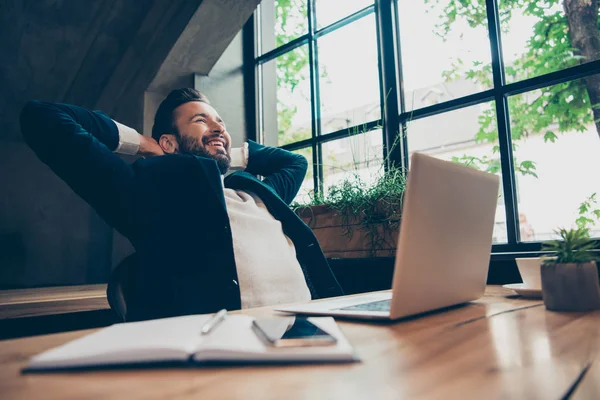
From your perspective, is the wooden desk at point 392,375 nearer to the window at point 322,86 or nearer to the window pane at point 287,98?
the window at point 322,86

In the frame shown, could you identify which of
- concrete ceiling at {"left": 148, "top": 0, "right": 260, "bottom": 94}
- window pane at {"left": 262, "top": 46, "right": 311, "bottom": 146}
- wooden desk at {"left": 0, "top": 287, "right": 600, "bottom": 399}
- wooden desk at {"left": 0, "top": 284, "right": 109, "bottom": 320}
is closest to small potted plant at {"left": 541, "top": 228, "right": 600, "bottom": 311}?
wooden desk at {"left": 0, "top": 287, "right": 600, "bottom": 399}

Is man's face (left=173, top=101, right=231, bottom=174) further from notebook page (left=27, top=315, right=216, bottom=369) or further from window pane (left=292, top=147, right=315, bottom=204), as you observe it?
notebook page (left=27, top=315, right=216, bottom=369)

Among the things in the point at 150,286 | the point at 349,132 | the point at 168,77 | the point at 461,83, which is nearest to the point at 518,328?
the point at 150,286

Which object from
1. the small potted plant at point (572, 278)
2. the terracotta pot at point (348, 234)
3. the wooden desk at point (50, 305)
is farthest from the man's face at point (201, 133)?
the small potted plant at point (572, 278)

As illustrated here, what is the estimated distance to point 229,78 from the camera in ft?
11.0

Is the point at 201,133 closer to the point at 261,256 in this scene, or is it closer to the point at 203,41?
the point at 261,256

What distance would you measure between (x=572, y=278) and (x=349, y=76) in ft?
6.95

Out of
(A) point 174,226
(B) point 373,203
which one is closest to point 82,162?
(A) point 174,226

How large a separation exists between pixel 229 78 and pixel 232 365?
310 centimetres

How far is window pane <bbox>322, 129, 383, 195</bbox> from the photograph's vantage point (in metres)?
2.36

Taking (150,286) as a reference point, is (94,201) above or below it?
above

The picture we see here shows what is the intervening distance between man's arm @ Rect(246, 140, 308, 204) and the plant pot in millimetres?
1347

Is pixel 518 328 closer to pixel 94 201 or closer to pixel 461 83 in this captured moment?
pixel 94 201

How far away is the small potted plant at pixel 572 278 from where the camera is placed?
834 millimetres
